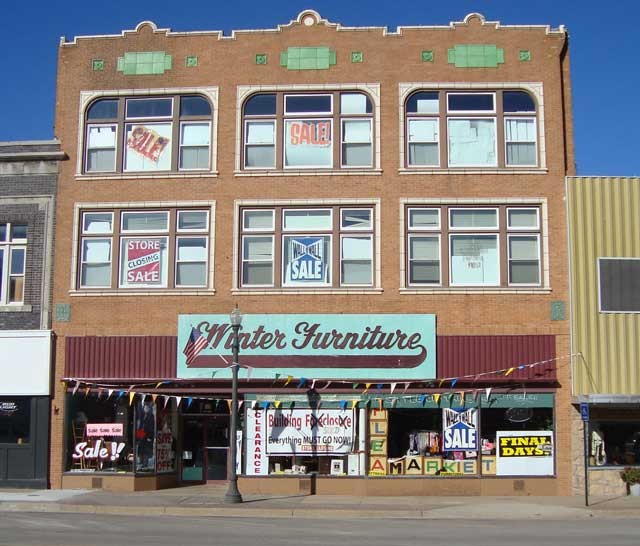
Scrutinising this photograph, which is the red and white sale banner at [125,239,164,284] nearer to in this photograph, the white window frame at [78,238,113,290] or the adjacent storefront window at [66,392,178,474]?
the white window frame at [78,238,113,290]

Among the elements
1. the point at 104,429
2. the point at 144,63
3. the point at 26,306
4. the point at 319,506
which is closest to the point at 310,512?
the point at 319,506

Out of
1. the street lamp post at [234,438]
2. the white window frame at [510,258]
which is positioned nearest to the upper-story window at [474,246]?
the white window frame at [510,258]

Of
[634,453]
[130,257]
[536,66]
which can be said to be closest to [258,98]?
[130,257]

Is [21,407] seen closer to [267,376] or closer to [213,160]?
[267,376]

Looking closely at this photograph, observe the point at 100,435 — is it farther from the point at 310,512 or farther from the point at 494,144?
the point at 494,144

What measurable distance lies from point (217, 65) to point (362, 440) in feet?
38.1

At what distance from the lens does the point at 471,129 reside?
26156mm

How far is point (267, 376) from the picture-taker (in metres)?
25.2

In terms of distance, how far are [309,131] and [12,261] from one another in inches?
373

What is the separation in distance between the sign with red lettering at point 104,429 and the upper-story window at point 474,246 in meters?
9.11

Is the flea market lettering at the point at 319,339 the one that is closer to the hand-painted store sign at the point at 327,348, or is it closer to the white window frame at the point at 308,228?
the hand-painted store sign at the point at 327,348

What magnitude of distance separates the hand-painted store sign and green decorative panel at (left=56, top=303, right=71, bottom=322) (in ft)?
11.4

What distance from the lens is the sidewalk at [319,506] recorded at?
20938 millimetres

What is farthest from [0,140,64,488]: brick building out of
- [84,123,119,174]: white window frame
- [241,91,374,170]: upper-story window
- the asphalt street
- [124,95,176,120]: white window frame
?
[241,91,374,170]: upper-story window
